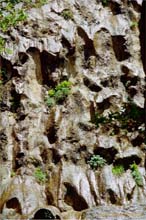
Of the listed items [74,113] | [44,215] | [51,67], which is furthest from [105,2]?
[44,215]

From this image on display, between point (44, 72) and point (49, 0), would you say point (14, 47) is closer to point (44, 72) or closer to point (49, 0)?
point (44, 72)

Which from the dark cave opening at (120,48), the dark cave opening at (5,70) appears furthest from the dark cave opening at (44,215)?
the dark cave opening at (120,48)

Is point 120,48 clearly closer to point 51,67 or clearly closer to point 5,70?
point 51,67

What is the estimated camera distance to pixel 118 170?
1238 cm

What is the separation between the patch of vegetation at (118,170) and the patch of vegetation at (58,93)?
327 centimetres

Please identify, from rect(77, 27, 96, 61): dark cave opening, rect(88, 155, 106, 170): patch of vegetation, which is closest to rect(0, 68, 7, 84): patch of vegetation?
rect(77, 27, 96, 61): dark cave opening

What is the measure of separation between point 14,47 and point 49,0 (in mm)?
2928

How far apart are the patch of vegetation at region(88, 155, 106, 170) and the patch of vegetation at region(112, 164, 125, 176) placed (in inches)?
15.6

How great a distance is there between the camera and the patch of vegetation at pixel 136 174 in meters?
12.0

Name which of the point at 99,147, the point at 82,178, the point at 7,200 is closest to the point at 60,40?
the point at 99,147

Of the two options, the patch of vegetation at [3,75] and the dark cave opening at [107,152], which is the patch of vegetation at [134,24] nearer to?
the patch of vegetation at [3,75]

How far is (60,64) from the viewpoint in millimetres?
14609

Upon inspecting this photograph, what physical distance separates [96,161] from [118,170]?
772 millimetres

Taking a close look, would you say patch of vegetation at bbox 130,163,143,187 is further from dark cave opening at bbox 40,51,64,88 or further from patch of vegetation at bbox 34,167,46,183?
dark cave opening at bbox 40,51,64,88
